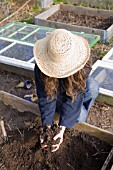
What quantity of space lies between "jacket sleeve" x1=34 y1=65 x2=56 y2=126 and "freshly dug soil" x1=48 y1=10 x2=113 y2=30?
10.8ft

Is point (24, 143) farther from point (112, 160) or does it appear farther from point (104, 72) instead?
point (104, 72)

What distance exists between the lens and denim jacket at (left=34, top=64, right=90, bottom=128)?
2383 mm

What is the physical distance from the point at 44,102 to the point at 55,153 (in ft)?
1.83

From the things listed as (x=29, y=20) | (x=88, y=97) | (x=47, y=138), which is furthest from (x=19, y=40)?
(x=47, y=138)

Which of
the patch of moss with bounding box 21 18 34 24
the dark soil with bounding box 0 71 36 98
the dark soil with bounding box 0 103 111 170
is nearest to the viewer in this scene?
the dark soil with bounding box 0 103 111 170

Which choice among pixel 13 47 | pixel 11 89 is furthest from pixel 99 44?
pixel 11 89

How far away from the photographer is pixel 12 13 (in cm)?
623

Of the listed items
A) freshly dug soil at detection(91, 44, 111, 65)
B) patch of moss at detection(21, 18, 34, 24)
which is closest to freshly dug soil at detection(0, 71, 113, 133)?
Result: freshly dug soil at detection(91, 44, 111, 65)

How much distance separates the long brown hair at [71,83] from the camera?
85.4 inches

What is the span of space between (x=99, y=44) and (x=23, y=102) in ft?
7.80

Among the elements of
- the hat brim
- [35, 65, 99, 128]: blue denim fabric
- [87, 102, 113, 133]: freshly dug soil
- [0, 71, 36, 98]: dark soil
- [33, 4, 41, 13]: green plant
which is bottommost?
[0, 71, 36, 98]: dark soil

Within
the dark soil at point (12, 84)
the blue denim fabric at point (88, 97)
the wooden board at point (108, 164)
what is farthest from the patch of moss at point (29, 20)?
the wooden board at point (108, 164)

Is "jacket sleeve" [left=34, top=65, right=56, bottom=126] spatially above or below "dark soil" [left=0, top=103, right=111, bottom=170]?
above

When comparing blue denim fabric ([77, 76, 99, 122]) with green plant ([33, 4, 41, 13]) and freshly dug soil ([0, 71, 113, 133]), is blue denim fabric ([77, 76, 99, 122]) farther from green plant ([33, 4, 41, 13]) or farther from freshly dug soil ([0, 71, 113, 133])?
green plant ([33, 4, 41, 13])
